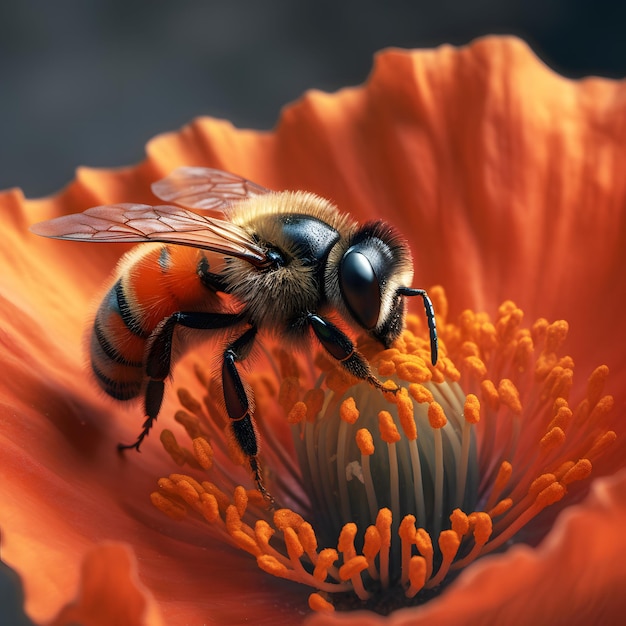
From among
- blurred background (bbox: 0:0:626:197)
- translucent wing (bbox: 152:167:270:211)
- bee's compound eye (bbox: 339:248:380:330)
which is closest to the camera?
bee's compound eye (bbox: 339:248:380:330)

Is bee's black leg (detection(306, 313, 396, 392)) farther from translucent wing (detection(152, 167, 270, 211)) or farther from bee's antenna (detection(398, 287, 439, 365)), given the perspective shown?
translucent wing (detection(152, 167, 270, 211))

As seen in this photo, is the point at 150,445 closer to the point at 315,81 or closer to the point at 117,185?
the point at 117,185

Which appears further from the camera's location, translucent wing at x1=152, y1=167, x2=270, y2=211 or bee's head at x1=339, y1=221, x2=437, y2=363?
translucent wing at x1=152, y1=167, x2=270, y2=211

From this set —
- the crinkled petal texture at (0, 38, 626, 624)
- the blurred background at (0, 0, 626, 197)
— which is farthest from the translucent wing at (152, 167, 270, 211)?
the blurred background at (0, 0, 626, 197)

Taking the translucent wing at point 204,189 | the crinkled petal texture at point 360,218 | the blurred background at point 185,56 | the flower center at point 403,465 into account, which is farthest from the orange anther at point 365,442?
the blurred background at point 185,56

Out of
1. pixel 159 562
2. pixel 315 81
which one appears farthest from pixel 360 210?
pixel 315 81

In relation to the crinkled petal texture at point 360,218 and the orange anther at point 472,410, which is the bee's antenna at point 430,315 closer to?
the orange anther at point 472,410
